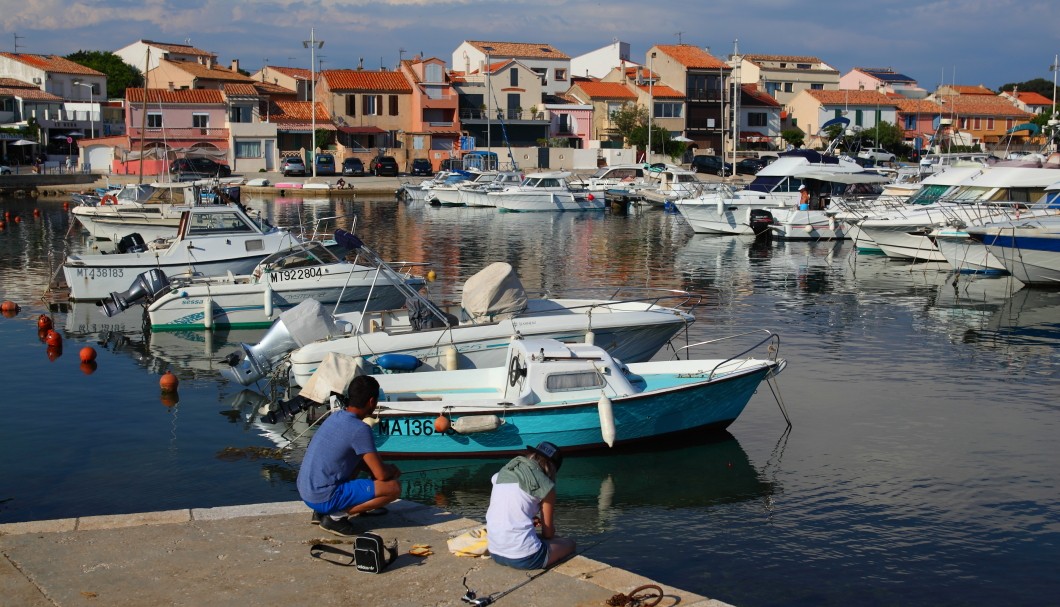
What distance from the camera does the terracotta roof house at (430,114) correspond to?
85.4 metres

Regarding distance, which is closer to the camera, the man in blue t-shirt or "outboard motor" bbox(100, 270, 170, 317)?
the man in blue t-shirt

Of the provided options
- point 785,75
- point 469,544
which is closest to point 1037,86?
point 785,75

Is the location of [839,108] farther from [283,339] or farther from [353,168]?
[283,339]

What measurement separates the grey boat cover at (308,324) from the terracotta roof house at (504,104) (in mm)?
70623

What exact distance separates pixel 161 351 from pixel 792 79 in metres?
98.4

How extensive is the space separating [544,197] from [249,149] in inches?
1186

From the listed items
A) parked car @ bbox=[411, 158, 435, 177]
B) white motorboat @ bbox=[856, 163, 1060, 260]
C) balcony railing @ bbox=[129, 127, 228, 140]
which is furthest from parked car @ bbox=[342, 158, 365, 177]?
white motorboat @ bbox=[856, 163, 1060, 260]

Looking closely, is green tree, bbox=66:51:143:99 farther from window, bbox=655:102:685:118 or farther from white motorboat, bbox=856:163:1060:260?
white motorboat, bbox=856:163:1060:260

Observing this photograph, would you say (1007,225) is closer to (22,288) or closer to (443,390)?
(443,390)

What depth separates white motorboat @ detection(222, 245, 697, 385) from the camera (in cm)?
1697

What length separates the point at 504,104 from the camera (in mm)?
92000

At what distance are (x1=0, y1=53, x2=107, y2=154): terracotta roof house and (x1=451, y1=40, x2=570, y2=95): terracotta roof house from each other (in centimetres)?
3257

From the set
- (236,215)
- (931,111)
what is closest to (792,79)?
(931,111)

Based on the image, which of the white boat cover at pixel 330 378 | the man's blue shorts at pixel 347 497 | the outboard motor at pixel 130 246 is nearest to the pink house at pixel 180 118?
the outboard motor at pixel 130 246
